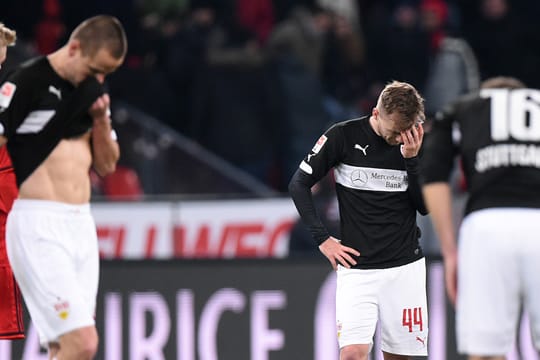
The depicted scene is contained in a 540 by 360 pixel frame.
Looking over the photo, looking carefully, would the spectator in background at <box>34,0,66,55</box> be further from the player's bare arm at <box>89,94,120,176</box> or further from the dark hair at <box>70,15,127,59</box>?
the dark hair at <box>70,15,127,59</box>

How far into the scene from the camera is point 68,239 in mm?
6961

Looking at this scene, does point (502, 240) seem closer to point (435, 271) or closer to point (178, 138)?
point (435, 271)

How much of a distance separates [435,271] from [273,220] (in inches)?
90.4

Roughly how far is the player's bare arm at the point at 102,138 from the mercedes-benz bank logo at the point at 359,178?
137 cm

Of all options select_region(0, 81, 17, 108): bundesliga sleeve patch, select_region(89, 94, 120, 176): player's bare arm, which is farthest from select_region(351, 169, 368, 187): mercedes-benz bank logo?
select_region(0, 81, 17, 108): bundesliga sleeve patch

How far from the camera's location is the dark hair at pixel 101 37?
689 cm

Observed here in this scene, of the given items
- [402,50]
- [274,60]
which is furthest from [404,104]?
[402,50]

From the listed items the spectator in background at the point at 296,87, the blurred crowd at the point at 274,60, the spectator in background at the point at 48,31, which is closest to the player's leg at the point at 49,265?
the blurred crowd at the point at 274,60

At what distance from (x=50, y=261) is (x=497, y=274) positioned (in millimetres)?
2293

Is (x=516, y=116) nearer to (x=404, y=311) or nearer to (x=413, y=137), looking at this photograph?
(x=413, y=137)

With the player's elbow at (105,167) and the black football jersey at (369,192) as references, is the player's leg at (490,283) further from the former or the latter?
the player's elbow at (105,167)

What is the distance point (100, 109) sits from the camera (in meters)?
7.05

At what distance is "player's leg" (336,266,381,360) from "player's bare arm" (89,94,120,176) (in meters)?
1.53

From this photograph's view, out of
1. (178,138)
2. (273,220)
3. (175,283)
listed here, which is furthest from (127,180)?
(175,283)
